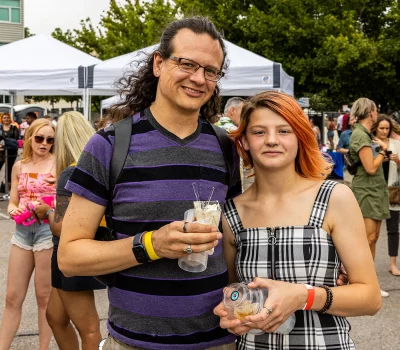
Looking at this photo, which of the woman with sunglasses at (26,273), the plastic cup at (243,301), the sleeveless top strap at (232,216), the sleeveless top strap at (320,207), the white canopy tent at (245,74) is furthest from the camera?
the white canopy tent at (245,74)

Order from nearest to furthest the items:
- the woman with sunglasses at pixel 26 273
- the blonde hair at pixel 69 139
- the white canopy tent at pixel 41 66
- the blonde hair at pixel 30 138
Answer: the blonde hair at pixel 69 139, the woman with sunglasses at pixel 26 273, the blonde hair at pixel 30 138, the white canopy tent at pixel 41 66

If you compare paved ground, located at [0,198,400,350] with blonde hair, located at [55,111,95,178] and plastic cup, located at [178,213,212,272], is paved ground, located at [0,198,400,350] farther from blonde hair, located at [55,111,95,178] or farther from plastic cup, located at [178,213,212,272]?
plastic cup, located at [178,213,212,272]

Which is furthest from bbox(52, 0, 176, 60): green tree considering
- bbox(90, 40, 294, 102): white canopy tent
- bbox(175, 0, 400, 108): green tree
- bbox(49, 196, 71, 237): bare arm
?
bbox(49, 196, 71, 237): bare arm

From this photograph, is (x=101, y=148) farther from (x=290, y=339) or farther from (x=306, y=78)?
(x=306, y=78)

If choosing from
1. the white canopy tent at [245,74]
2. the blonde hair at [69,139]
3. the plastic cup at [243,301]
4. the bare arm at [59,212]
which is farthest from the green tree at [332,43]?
the plastic cup at [243,301]

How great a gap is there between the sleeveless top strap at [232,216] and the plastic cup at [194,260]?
334mm

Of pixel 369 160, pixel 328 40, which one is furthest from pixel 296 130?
pixel 328 40

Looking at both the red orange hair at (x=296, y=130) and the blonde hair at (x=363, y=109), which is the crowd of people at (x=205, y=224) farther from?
the blonde hair at (x=363, y=109)

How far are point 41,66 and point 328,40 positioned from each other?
918 centimetres

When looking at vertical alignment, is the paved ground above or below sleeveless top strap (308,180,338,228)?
below

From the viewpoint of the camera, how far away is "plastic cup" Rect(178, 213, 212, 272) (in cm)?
188

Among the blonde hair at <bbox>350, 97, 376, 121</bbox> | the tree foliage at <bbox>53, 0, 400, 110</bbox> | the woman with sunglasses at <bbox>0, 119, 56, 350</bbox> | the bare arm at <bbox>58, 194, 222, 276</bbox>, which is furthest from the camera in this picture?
the tree foliage at <bbox>53, 0, 400, 110</bbox>

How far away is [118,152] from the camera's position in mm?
2018

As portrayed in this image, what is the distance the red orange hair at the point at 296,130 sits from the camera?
2223mm
